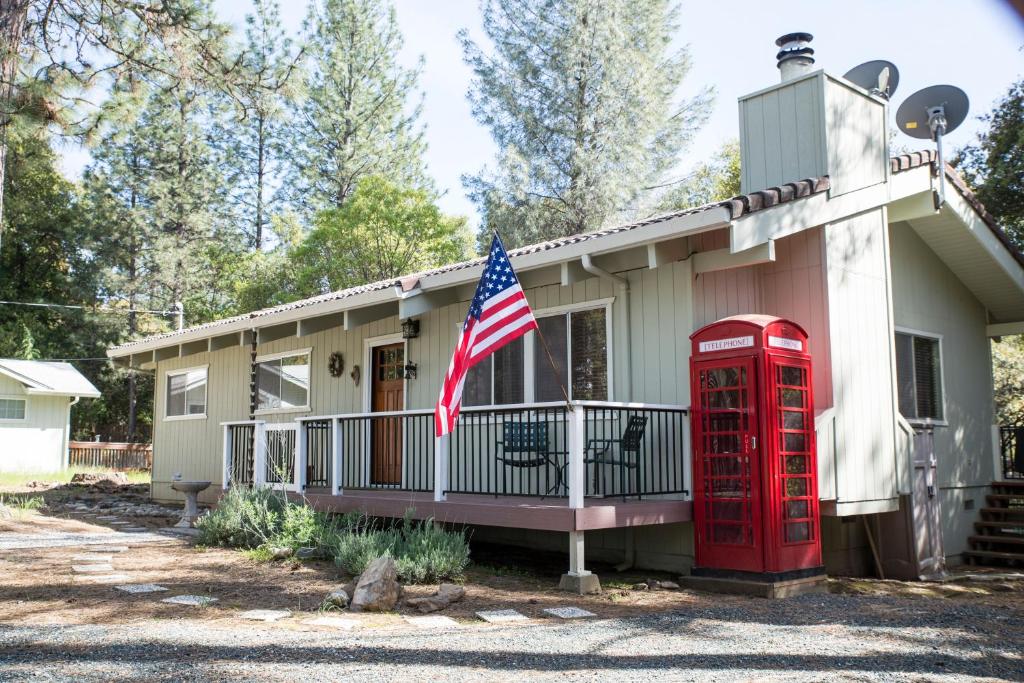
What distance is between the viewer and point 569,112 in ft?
80.9

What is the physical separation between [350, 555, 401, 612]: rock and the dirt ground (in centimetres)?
14

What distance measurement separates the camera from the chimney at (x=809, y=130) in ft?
29.0

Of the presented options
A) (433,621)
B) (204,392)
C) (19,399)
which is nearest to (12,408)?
(19,399)

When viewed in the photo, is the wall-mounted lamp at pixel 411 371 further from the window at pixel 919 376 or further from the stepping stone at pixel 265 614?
the window at pixel 919 376

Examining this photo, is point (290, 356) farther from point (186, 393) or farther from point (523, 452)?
point (523, 452)

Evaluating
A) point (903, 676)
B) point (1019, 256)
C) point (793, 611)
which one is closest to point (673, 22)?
point (1019, 256)

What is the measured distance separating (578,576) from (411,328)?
504 centimetres

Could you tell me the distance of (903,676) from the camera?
451cm

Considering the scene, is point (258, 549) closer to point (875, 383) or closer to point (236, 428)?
point (236, 428)

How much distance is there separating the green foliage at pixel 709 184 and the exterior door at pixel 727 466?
53.4ft

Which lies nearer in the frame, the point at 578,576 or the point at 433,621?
the point at 433,621

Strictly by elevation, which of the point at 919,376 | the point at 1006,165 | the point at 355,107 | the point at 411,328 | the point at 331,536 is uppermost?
the point at 355,107

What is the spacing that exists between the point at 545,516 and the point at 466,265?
3691mm

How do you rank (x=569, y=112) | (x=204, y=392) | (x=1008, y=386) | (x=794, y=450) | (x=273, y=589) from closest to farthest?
(x=273, y=589), (x=794, y=450), (x=204, y=392), (x=1008, y=386), (x=569, y=112)
